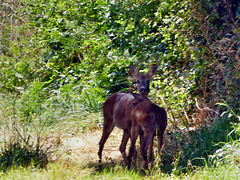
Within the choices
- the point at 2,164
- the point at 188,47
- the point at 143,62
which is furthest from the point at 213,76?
the point at 2,164

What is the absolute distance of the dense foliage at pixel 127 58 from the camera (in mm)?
7295

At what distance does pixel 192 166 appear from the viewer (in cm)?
543

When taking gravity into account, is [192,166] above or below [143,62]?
below

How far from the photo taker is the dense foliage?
7295 mm

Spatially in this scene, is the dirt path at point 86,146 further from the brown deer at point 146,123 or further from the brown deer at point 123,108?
the brown deer at point 146,123

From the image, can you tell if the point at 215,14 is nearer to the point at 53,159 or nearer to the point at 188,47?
the point at 188,47

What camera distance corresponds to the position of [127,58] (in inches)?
404

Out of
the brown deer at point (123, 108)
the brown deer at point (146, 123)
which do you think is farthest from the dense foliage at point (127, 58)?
the brown deer at point (123, 108)

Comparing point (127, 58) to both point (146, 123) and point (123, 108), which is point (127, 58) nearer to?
point (123, 108)

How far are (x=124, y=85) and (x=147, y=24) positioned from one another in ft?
5.79

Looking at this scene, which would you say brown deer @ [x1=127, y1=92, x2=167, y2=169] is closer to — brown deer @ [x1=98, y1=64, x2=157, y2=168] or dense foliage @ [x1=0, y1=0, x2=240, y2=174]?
brown deer @ [x1=98, y1=64, x2=157, y2=168]

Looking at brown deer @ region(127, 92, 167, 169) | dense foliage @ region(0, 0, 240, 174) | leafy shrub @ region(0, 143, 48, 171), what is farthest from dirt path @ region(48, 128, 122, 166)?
brown deer @ region(127, 92, 167, 169)

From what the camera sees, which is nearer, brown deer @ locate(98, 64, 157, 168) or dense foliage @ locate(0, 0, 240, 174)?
brown deer @ locate(98, 64, 157, 168)

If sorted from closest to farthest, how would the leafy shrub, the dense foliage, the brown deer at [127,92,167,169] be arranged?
the brown deer at [127,92,167,169] < the leafy shrub < the dense foliage
